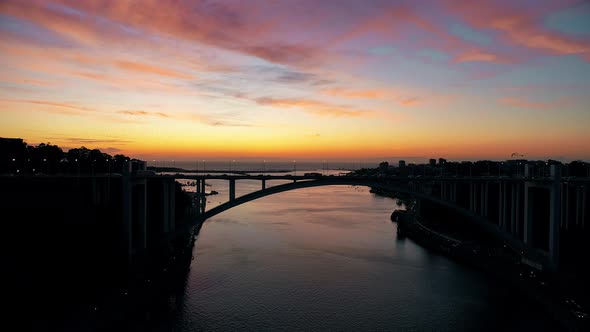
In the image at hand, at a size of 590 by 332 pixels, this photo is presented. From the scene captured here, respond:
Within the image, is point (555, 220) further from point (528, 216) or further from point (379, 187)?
point (379, 187)

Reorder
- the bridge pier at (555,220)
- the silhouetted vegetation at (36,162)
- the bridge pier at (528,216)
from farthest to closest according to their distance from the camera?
the silhouetted vegetation at (36,162)
the bridge pier at (528,216)
the bridge pier at (555,220)

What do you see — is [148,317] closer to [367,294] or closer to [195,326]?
[195,326]

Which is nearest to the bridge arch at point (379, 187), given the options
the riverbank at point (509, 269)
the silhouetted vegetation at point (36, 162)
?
the riverbank at point (509, 269)

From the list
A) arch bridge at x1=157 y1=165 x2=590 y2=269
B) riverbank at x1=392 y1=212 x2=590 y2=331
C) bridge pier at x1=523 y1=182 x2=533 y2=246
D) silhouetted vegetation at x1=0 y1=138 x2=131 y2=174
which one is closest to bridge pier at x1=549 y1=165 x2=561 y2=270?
arch bridge at x1=157 y1=165 x2=590 y2=269

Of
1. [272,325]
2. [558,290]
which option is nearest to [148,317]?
[272,325]

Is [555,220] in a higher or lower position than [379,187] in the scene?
lower

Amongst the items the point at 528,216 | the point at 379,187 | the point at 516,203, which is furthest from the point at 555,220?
the point at 379,187

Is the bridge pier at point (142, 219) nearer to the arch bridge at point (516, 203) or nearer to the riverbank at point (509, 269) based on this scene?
the arch bridge at point (516, 203)
